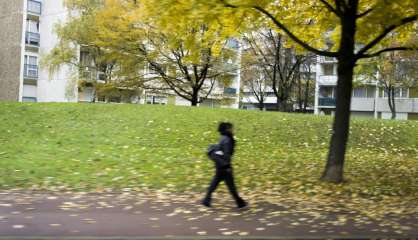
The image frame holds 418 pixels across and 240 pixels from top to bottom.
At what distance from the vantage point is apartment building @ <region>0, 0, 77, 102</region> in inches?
2154

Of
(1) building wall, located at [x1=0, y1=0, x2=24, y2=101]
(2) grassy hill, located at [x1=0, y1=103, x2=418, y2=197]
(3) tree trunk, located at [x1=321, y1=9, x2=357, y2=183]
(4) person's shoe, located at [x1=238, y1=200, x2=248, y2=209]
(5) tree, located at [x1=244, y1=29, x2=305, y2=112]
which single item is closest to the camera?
(4) person's shoe, located at [x1=238, y1=200, x2=248, y2=209]

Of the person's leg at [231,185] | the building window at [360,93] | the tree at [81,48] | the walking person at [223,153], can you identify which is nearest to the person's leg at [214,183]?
the walking person at [223,153]

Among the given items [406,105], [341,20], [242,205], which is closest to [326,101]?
[406,105]

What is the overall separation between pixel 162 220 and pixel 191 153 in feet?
24.1

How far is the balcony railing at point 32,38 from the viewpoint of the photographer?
5581cm

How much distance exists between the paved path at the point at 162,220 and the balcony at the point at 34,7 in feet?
165

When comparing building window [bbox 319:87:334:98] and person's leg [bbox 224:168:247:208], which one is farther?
building window [bbox 319:87:334:98]

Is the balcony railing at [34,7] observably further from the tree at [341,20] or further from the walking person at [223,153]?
the walking person at [223,153]

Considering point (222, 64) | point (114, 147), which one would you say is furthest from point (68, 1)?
point (114, 147)

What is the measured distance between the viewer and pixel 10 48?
55969 millimetres

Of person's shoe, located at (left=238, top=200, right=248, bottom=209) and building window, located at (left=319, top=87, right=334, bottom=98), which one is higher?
building window, located at (left=319, top=87, right=334, bottom=98)

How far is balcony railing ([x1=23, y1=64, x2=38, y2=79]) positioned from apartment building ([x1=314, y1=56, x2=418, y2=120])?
3547 centimetres

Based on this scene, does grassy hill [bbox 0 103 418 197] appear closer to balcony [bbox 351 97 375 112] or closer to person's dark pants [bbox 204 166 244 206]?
person's dark pants [bbox 204 166 244 206]

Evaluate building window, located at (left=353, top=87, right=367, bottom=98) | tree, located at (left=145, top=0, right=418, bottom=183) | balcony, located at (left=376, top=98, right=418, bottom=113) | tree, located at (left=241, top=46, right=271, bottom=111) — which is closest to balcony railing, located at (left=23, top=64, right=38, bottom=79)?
tree, located at (left=241, top=46, right=271, bottom=111)
